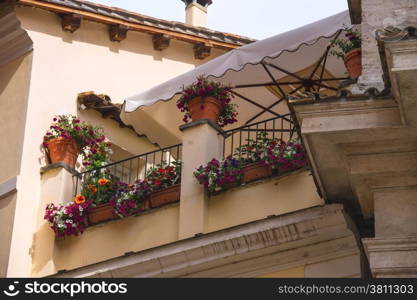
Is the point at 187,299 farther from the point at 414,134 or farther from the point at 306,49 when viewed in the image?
the point at 306,49

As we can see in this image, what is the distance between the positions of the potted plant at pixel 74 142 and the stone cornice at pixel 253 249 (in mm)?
2322

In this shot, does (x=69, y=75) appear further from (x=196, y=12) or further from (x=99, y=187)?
(x=196, y=12)

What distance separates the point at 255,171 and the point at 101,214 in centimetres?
212

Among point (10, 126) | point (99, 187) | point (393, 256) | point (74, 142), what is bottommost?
point (393, 256)

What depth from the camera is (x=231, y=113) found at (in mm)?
14727

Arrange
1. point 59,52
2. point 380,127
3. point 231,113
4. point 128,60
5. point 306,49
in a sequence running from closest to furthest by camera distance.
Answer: point 380,127, point 231,113, point 306,49, point 59,52, point 128,60

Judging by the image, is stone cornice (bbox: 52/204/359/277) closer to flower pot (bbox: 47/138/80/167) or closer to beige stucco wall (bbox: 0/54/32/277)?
beige stucco wall (bbox: 0/54/32/277)

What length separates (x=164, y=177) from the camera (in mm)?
14617

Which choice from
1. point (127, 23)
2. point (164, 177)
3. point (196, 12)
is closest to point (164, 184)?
point (164, 177)

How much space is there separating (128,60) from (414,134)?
26.0 ft

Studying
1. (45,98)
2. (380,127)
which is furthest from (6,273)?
(380,127)

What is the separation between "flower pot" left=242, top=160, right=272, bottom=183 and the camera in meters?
13.6

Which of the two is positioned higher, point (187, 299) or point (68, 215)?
point (68, 215)

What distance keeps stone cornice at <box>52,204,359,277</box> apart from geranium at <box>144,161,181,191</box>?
3.41ft
